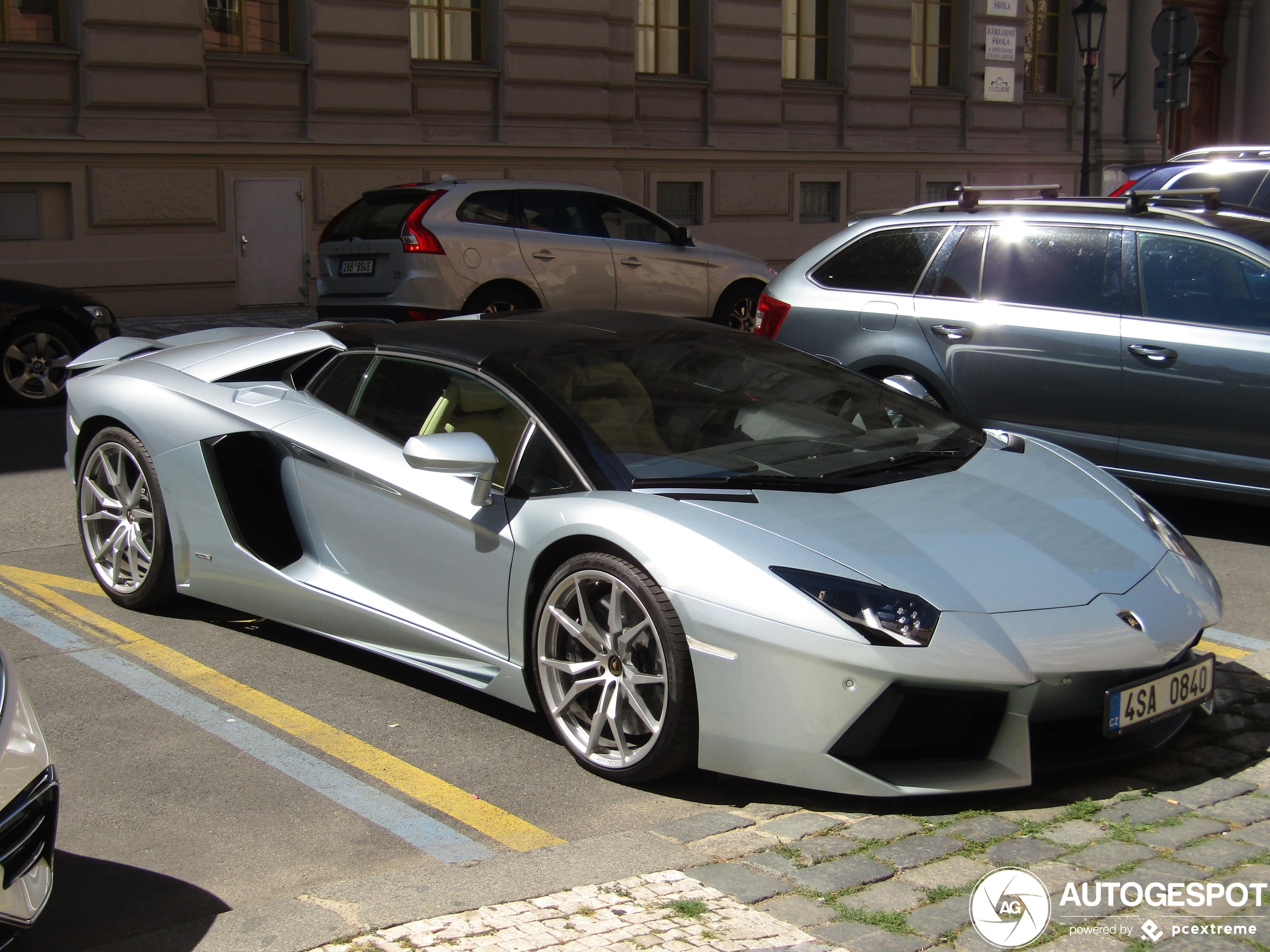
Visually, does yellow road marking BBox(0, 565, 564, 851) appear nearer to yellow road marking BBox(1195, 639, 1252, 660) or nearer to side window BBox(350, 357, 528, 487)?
side window BBox(350, 357, 528, 487)

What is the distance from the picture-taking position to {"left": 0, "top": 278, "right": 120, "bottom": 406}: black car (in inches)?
421

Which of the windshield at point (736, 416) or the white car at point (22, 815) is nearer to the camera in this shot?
the white car at point (22, 815)

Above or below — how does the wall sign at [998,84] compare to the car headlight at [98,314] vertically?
above

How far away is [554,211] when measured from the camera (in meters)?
13.4

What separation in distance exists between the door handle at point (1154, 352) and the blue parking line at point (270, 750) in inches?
169

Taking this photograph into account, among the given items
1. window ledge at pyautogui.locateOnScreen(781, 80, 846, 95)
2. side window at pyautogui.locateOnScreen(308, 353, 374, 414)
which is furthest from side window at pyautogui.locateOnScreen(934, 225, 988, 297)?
window ledge at pyautogui.locateOnScreen(781, 80, 846, 95)

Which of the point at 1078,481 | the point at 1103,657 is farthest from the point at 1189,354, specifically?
the point at 1103,657

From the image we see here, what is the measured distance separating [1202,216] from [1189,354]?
0.78m

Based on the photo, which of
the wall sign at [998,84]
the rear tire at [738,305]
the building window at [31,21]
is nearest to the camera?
the rear tire at [738,305]

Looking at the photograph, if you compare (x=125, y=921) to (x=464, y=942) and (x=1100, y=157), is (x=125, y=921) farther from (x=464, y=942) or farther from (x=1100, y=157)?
(x=1100, y=157)

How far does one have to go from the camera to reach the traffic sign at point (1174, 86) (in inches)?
590

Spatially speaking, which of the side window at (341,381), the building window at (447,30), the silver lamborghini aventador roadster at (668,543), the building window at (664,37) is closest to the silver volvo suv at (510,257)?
the building window at (447,30)

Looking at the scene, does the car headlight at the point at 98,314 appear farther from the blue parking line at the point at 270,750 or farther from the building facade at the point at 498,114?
the blue parking line at the point at 270,750

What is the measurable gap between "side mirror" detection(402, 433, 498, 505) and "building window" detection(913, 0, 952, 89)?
22.6 metres
